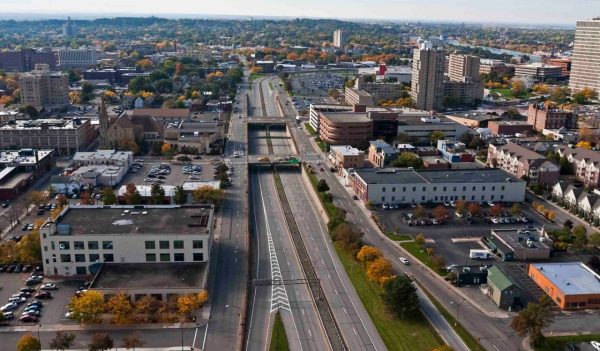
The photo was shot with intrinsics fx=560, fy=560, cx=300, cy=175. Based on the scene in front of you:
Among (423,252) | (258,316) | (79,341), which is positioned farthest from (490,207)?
(79,341)

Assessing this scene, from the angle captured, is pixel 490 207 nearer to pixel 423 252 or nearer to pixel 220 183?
pixel 423 252

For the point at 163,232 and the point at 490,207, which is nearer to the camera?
the point at 163,232

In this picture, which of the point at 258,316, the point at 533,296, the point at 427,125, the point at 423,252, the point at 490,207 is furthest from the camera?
the point at 427,125

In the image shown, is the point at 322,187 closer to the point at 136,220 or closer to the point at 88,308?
the point at 136,220

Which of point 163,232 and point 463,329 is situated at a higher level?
point 163,232

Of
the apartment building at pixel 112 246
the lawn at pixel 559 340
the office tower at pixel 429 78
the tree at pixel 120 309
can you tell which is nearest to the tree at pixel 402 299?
the lawn at pixel 559 340

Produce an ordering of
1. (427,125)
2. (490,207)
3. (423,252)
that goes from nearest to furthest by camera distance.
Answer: (423,252), (490,207), (427,125)
